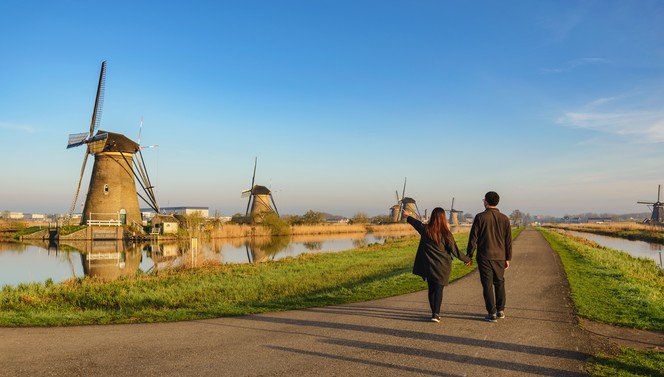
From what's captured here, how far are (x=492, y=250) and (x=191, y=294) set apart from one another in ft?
31.6

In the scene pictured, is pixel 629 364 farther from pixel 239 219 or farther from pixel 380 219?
Result: pixel 380 219

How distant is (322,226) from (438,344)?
213 ft

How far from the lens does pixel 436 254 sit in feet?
26.2

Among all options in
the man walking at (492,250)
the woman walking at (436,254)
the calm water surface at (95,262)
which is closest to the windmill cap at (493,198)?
the man walking at (492,250)

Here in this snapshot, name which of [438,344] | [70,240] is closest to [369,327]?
[438,344]

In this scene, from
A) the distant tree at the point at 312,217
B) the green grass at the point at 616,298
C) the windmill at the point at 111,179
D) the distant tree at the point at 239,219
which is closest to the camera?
the green grass at the point at 616,298

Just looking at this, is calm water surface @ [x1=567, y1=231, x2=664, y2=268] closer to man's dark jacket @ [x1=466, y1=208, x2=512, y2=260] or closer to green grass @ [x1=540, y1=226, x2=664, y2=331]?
green grass @ [x1=540, y1=226, x2=664, y2=331]

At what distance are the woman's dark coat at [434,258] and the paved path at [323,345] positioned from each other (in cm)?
81

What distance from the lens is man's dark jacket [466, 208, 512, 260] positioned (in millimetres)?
7918

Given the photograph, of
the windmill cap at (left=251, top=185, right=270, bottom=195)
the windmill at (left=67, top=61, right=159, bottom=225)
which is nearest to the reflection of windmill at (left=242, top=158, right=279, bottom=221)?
the windmill cap at (left=251, top=185, right=270, bottom=195)

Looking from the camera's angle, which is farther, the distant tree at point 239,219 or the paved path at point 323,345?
the distant tree at point 239,219

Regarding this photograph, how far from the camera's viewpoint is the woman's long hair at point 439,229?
7.90 m

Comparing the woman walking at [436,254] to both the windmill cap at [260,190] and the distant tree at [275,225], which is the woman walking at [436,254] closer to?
the distant tree at [275,225]

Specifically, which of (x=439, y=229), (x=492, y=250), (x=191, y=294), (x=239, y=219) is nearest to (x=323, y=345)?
(x=439, y=229)
